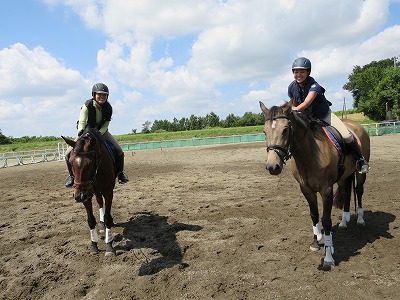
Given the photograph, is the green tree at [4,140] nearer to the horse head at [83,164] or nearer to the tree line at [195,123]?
the tree line at [195,123]

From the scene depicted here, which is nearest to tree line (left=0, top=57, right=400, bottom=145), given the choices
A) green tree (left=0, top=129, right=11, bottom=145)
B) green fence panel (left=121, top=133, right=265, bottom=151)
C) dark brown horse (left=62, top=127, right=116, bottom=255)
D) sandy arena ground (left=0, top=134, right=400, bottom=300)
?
green tree (left=0, top=129, right=11, bottom=145)

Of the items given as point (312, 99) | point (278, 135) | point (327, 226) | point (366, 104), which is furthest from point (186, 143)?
point (278, 135)

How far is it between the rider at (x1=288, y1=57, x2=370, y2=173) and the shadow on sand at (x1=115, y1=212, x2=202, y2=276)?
316 cm

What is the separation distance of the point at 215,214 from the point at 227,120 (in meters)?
90.6

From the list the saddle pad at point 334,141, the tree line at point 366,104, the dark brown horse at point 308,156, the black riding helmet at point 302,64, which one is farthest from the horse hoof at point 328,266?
the tree line at point 366,104

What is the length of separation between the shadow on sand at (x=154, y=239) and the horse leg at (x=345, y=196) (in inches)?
115

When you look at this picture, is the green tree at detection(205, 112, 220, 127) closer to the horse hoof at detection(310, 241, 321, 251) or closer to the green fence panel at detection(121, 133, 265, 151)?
the green fence panel at detection(121, 133, 265, 151)

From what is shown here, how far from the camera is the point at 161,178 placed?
1402cm

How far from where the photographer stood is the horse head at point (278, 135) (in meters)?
3.87

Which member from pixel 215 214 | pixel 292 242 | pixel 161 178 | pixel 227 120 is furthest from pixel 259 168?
pixel 227 120

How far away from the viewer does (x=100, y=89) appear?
5.95m

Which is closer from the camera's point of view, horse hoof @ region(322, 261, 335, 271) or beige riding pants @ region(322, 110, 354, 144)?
horse hoof @ region(322, 261, 335, 271)

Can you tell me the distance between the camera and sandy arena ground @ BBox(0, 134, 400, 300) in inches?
156

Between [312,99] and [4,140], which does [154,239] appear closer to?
[312,99]
